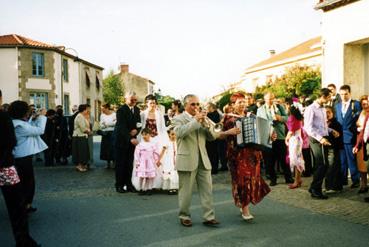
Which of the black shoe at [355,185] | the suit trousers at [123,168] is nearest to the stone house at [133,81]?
the suit trousers at [123,168]

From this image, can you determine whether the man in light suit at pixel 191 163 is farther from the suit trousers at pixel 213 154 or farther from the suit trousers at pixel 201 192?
the suit trousers at pixel 213 154

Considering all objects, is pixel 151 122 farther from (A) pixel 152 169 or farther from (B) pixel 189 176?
(B) pixel 189 176

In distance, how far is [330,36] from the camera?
48.8ft

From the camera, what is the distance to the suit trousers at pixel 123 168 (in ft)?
33.6

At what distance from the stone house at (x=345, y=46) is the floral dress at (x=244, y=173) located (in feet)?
27.0

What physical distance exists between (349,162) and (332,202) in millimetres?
1925

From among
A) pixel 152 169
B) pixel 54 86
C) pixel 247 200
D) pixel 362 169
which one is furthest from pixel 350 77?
pixel 54 86

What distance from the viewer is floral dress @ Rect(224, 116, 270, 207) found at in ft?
23.7

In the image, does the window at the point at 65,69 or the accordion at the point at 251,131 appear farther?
the window at the point at 65,69

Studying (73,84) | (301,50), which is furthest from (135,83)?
(301,50)

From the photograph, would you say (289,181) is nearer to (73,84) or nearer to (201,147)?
(201,147)

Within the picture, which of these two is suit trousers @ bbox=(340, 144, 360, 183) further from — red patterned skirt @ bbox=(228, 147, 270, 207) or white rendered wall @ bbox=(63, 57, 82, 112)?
white rendered wall @ bbox=(63, 57, 82, 112)

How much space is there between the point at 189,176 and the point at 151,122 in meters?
3.73

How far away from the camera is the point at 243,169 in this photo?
23.9 feet
